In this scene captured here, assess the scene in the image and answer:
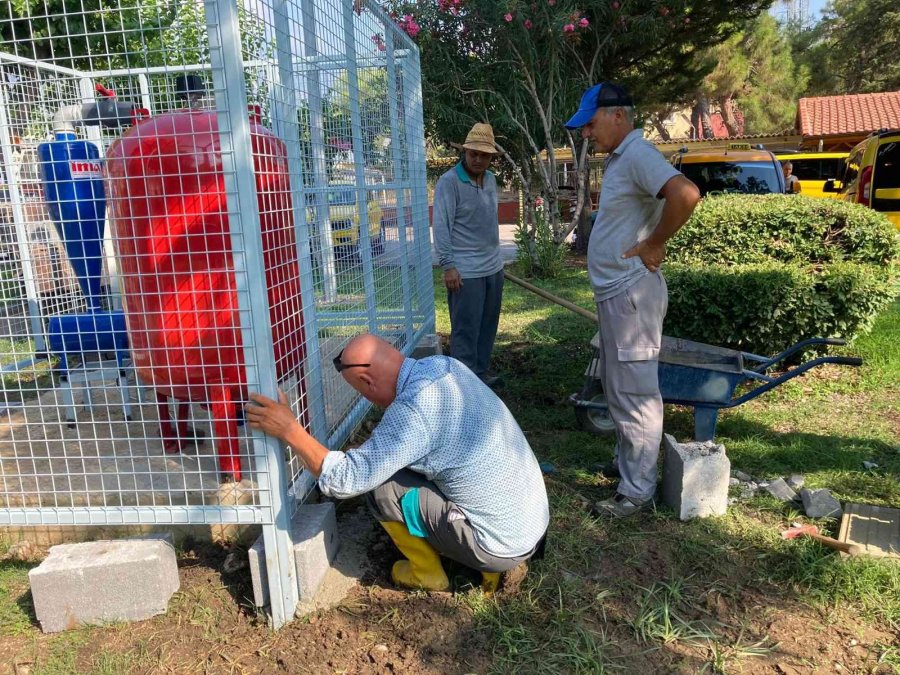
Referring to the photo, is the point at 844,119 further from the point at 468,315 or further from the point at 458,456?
the point at 458,456

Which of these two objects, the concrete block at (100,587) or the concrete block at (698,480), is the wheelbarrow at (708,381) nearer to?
the concrete block at (698,480)

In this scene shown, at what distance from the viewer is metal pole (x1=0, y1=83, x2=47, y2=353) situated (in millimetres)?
2648

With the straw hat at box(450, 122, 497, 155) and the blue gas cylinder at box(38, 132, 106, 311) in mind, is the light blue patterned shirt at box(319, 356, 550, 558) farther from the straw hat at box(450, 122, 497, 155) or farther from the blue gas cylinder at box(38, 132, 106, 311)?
the straw hat at box(450, 122, 497, 155)

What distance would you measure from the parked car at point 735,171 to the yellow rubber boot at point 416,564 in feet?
25.8

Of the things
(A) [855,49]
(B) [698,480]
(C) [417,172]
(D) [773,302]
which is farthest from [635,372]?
(A) [855,49]

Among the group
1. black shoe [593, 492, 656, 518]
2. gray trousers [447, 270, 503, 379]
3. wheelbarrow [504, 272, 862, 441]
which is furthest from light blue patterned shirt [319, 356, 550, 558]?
gray trousers [447, 270, 503, 379]

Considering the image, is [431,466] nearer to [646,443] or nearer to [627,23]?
[646,443]

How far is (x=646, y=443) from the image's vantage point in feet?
10.6

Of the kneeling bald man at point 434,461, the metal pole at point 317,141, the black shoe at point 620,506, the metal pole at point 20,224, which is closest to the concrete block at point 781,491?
the black shoe at point 620,506

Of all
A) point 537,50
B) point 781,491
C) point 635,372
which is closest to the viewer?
point 635,372

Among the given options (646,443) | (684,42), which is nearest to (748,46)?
(684,42)

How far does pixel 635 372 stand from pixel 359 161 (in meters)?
1.92

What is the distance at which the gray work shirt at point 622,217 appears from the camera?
9.93ft

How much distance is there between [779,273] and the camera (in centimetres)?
529
